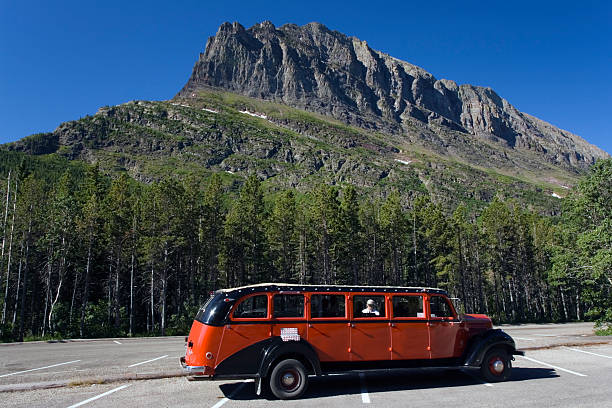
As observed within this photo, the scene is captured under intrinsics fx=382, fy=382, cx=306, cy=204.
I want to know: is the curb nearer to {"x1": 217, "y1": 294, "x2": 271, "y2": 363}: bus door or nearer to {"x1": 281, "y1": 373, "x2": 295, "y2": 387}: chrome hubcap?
{"x1": 217, "y1": 294, "x2": 271, "y2": 363}: bus door

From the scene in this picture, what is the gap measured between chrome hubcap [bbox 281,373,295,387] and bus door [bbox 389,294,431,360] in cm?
260

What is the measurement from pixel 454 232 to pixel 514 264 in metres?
11.6

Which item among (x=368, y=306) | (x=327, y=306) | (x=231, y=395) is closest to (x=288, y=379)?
(x=231, y=395)

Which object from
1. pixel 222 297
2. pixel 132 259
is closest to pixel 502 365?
pixel 222 297

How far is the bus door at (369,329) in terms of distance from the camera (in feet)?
30.4

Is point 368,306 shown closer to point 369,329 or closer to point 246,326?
point 369,329

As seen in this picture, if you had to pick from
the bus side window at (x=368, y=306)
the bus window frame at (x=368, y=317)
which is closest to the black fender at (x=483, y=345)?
the bus window frame at (x=368, y=317)

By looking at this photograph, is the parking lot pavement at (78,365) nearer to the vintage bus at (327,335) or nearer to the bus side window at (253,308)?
the vintage bus at (327,335)

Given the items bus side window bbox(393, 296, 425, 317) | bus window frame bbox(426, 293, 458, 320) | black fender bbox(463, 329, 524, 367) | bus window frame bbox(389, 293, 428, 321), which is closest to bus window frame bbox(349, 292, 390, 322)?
bus window frame bbox(389, 293, 428, 321)

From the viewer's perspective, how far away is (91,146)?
173500mm

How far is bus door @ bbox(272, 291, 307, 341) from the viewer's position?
28.8 feet

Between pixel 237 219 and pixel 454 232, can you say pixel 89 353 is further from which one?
pixel 454 232

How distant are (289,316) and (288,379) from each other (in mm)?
1351

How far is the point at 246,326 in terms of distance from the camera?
859cm
